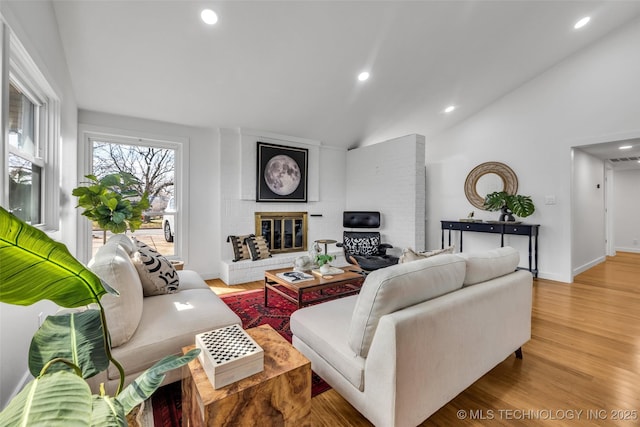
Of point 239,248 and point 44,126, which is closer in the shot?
point 44,126

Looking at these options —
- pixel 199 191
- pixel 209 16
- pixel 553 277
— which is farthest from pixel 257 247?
pixel 553 277

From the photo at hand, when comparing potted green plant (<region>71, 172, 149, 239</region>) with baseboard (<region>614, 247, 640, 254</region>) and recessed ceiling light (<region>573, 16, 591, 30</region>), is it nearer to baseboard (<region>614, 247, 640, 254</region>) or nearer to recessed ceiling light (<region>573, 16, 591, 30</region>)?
recessed ceiling light (<region>573, 16, 591, 30</region>)

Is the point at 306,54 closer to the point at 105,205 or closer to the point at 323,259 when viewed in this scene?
the point at 323,259

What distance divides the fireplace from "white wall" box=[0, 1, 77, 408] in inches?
92.7

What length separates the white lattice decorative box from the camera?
3.26 feet

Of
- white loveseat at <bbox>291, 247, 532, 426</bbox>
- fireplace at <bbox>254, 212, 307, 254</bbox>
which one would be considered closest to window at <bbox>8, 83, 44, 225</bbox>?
white loveseat at <bbox>291, 247, 532, 426</bbox>

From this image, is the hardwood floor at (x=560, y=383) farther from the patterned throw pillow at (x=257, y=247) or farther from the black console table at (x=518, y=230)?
the patterned throw pillow at (x=257, y=247)

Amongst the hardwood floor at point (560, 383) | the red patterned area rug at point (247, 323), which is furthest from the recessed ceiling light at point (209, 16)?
the hardwood floor at point (560, 383)

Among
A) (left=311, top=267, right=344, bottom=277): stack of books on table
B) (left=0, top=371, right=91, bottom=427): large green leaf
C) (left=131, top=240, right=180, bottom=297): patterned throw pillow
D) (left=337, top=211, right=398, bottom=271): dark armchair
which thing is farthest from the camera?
(left=337, top=211, right=398, bottom=271): dark armchair

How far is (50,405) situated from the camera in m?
0.41

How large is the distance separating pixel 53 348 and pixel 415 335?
47.5 inches

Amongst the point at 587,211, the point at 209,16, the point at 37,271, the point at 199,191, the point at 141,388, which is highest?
the point at 209,16

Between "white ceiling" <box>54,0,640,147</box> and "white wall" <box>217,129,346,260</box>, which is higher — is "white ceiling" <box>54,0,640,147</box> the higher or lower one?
the higher one

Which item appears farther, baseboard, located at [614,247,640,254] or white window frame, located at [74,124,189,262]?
baseboard, located at [614,247,640,254]
